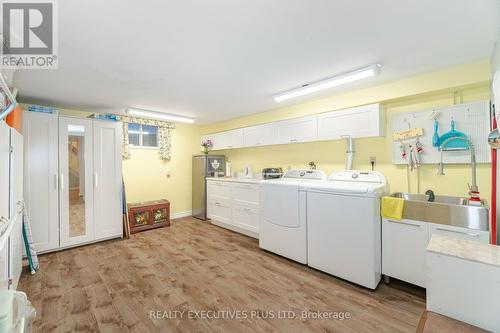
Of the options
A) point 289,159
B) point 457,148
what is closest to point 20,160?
point 289,159

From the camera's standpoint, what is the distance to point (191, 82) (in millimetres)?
2664

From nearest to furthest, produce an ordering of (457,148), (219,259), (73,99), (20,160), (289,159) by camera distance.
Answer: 1. (457,148)
2. (20,160)
3. (219,259)
4. (73,99)
5. (289,159)

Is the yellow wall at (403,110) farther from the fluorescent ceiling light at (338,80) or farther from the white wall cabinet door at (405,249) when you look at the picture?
the white wall cabinet door at (405,249)

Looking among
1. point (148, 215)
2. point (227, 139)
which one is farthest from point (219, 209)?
point (227, 139)

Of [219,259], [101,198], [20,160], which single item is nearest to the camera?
[20,160]

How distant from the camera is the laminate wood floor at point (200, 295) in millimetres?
1812

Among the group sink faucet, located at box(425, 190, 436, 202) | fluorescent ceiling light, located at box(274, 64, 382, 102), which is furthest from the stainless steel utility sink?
fluorescent ceiling light, located at box(274, 64, 382, 102)

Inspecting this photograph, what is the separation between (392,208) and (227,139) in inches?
136

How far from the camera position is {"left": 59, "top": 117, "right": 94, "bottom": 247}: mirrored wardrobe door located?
10.6 feet

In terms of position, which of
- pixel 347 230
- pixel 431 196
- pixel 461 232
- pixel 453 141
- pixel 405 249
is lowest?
pixel 405 249

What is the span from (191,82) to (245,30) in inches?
49.2

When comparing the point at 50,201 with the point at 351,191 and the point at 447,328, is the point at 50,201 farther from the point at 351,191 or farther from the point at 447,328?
the point at 447,328

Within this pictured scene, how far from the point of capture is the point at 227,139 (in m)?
4.84

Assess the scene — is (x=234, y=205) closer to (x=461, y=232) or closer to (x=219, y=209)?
(x=219, y=209)
